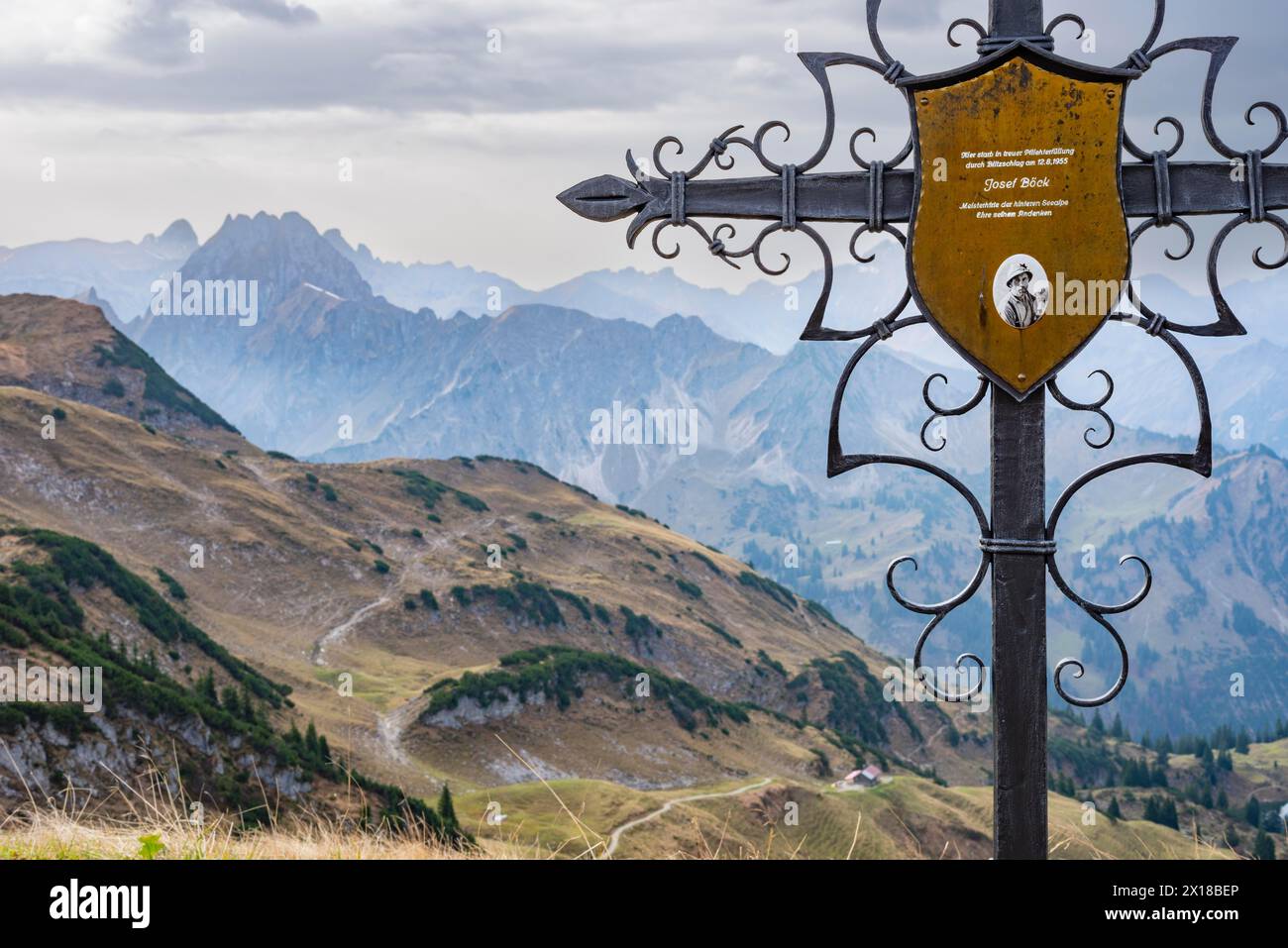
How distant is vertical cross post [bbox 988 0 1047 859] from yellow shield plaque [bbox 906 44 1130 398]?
0.37 metres

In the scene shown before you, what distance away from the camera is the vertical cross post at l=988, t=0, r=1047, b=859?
916 centimetres

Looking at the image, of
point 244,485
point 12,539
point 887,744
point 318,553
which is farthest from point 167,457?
point 887,744

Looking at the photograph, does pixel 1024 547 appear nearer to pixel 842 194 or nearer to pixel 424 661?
pixel 842 194

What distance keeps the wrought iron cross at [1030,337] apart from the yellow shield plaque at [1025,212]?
34 mm

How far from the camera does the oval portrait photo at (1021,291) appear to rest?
29.3ft

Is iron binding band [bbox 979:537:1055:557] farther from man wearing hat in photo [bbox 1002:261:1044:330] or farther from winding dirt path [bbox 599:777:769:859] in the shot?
winding dirt path [bbox 599:777:769:859]

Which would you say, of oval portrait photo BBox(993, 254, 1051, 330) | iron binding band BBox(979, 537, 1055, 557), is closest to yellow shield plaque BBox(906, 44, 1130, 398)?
oval portrait photo BBox(993, 254, 1051, 330)

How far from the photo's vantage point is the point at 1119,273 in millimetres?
8922

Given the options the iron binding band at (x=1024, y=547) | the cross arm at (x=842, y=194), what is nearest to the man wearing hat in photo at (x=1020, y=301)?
the cross arm at (x=842, y=194)

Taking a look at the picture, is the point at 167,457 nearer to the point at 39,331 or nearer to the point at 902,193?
the point at 39,331

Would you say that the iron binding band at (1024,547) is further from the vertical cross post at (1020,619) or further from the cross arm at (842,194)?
the cross arm at (842,194)
